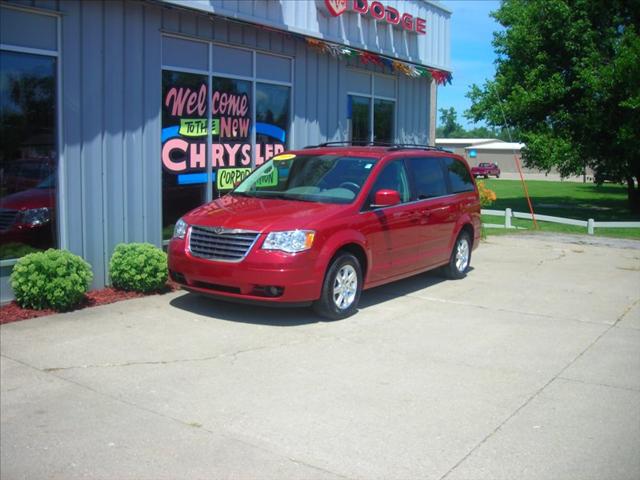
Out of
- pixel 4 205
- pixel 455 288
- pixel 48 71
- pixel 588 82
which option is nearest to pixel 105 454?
pixel 4 205

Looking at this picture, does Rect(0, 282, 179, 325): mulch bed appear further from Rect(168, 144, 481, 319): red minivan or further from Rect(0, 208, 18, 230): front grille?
Rect(168, 144, 481, 319): red minivan

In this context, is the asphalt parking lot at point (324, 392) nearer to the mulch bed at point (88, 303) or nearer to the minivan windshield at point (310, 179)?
the mulch bed at point (88, 303)

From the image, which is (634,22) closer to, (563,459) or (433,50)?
(433,50)

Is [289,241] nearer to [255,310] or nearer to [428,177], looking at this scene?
[255,310]

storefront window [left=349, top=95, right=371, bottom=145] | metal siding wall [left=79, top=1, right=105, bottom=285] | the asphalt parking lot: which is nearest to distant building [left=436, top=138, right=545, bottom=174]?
storefront window [left=349, top=95, right=371, bottom=145]

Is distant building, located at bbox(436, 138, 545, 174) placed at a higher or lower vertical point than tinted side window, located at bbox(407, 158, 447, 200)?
higher

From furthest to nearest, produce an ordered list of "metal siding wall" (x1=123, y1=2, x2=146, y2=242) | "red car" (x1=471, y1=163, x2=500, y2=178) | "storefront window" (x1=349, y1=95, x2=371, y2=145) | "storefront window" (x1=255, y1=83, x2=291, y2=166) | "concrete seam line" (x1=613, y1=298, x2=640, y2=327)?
"red car" (x1=471, y1=163, x2=500, y2=178), "storefront window" (x1=349, y1=95, x2=371, y2=145), "storefront window" (x1=255, y1=83, x2=291, y2=166), "metal siding wall" (x1=123, y1=2, x2=146, y2=242), "concrete seam line" (x1=613, y1=298, x2=640, y2=327)

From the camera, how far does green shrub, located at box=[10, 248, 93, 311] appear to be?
298 inches

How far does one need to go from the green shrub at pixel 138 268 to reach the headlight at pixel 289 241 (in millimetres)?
2059

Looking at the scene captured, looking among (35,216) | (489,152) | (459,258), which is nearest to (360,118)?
(459,258)

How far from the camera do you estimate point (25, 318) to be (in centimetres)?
749

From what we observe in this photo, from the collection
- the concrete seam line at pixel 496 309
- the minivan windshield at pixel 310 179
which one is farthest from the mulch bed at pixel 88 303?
the concrete seam line at pixel 496 309

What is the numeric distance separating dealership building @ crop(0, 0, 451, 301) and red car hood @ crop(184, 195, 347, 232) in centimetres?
162

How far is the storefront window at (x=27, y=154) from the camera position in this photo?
7945mm
